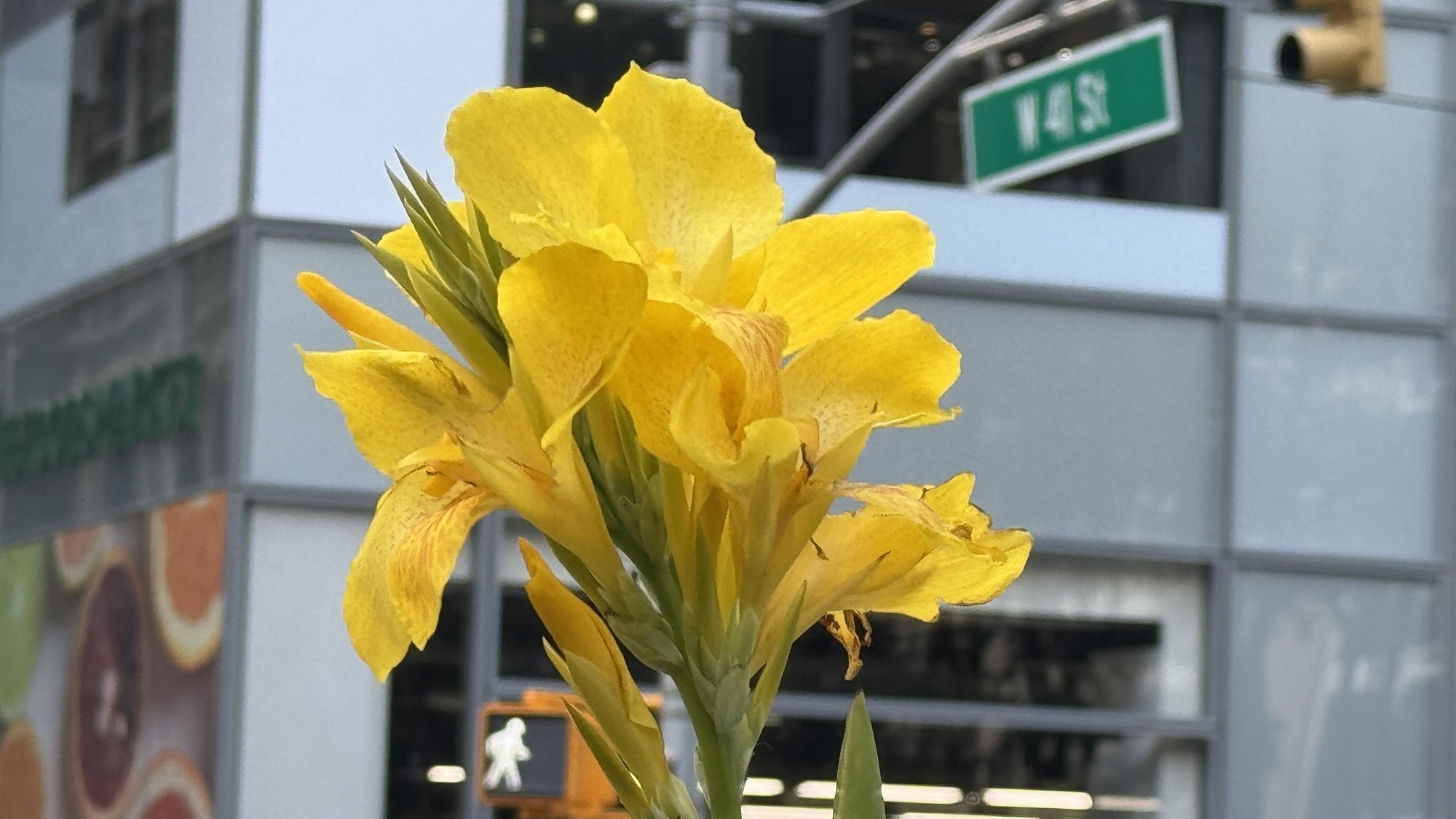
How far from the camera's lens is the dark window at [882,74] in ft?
36.1

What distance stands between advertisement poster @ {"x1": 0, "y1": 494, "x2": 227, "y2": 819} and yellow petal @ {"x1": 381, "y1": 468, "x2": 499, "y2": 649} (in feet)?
32.9

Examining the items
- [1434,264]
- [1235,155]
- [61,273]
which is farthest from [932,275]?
[61,273]

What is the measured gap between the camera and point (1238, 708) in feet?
38.0

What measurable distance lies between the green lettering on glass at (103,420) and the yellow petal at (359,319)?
10469mm

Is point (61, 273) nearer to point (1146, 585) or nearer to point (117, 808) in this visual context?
point (117, 808)

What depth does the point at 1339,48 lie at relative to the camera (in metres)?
7.55

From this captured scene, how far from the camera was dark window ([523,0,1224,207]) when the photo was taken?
1099 cm

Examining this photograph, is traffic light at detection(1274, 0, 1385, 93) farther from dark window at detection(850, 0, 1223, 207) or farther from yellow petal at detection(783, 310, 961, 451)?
yellow petal at detection(783, 310, 961, 451)

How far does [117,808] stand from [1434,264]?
23.6ft

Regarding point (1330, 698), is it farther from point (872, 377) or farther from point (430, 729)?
point (872, 377)

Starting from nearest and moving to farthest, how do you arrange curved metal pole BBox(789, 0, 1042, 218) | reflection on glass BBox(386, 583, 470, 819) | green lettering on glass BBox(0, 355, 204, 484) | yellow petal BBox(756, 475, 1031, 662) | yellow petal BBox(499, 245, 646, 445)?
yellow petal BBox(499, 245, 646, 445)
yellow petal BBox(756, 475, 1031, 662)
curved metal pole BBox(789, 0, 1042, 218)
reflection on glass BBox(386, 583, 470, 819)
green lettering on glass BBox(0, 355, 204, 484)

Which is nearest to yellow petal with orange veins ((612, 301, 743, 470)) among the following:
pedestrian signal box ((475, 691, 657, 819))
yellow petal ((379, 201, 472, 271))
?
yellow petal ((379, 201, 472, 271))

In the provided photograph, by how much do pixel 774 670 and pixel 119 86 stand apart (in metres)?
11.6

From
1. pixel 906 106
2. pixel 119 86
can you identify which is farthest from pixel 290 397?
pixel 906 106
